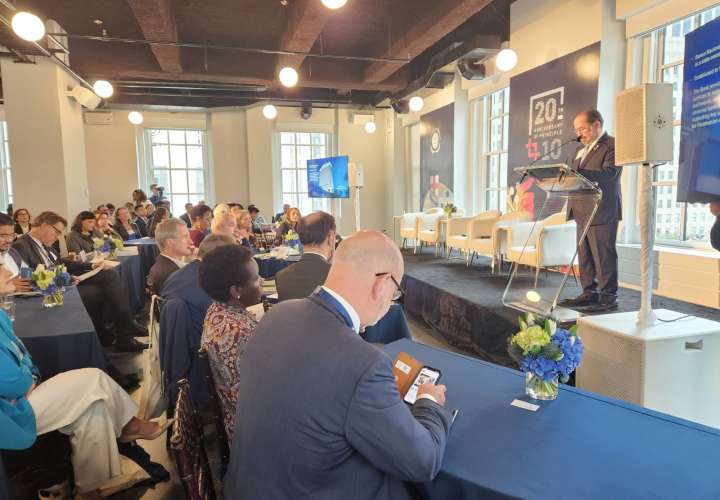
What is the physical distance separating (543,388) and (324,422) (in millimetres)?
851

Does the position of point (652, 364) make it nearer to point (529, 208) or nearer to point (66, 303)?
point (66, 303)

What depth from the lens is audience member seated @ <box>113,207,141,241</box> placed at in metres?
7.38

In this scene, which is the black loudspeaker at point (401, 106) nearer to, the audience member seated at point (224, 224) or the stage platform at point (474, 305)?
the stage platform at point (474, 305)

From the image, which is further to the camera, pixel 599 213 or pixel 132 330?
pixel 132 330

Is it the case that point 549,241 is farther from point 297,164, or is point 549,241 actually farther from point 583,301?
point 297,164

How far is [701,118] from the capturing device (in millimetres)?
4066

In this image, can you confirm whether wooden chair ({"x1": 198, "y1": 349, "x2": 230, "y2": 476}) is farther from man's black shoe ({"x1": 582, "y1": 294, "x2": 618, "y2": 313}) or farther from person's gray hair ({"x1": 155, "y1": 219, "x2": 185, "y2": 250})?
man's black shoe ({"x1": 582, "y1": 294, "x2": 618, "y2": 313})

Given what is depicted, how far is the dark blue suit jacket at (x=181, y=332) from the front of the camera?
243 centimetres

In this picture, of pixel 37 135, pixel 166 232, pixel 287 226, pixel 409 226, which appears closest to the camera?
pixel 166 232

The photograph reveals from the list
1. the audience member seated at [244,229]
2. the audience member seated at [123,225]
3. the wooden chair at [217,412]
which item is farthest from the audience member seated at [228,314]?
the audience member seated at [123,225]

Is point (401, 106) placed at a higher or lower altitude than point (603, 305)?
higher

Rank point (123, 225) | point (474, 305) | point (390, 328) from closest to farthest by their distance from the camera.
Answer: point (390, 328) < point (474, 305) < point (123, 225)

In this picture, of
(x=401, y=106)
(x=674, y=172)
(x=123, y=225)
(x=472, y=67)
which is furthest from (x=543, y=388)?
(x=401, y=106)

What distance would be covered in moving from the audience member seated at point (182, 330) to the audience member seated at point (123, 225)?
5.45m
